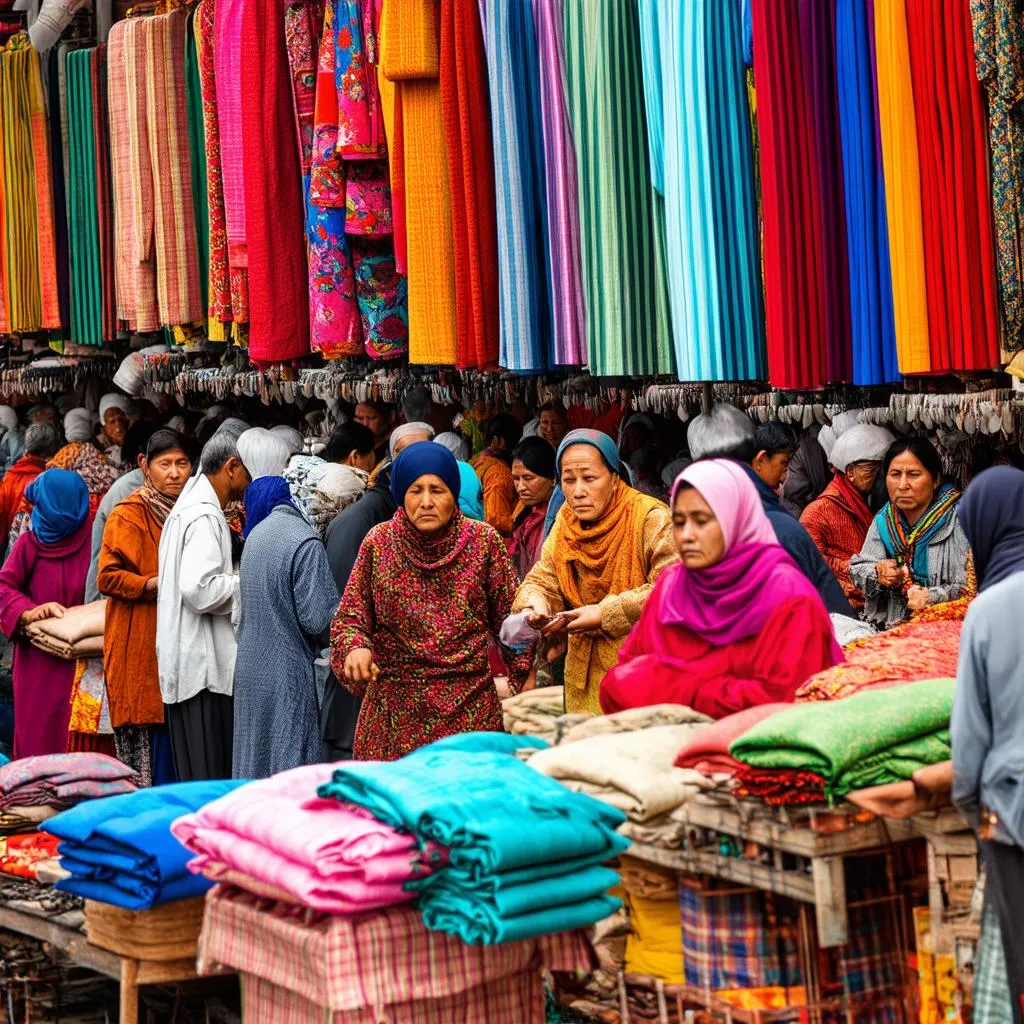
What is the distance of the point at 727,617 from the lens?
401 cm

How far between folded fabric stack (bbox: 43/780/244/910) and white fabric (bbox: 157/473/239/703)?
7.17 feet

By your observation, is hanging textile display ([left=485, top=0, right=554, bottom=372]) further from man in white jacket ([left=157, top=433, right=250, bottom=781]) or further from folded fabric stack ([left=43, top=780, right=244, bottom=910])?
folded fabric stack ([left=43, top=780, right=244, bottom=910])

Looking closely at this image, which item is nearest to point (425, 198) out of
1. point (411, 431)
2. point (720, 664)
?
point (411, 431)

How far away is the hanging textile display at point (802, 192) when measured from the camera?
5449mm

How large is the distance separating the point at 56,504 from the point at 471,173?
6.88 ft

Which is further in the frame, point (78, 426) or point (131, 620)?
point (78, 426)

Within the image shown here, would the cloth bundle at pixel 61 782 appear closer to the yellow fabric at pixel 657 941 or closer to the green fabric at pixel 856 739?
the yellow fabric at pixel 657 941

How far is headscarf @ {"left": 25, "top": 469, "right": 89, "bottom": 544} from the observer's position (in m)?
7.18

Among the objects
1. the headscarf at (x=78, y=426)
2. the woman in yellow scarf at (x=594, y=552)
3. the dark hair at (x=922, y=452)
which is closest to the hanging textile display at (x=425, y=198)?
the dark hair at (x=922, y=452)

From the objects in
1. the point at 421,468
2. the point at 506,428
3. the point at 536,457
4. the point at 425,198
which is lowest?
the point at 421,468

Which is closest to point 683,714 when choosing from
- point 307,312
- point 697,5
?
point 697,5

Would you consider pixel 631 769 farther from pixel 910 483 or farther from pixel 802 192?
pixel 910 483

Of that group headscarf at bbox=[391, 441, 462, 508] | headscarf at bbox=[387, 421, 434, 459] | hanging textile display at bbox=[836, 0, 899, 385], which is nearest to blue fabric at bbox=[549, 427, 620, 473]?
headscarf at bbox=[391, 441, 462, 508]

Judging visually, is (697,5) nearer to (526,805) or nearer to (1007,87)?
(1007,87)
